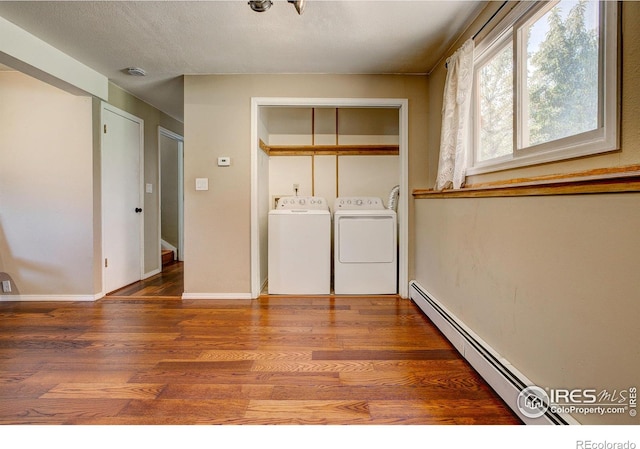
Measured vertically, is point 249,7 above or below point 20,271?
above

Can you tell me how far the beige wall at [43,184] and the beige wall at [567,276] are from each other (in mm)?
3350

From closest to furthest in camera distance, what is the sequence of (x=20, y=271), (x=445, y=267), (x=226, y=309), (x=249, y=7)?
(x=249, y=7), (x=445, y=267), (x=226, y=309), (x=20, y=271)

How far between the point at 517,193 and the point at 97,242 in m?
3.46

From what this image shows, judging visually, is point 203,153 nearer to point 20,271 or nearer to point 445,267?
A: point 20,271

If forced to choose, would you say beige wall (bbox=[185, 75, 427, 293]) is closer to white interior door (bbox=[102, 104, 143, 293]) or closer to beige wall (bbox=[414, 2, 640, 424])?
white interior door (bbox=[102, 104, 143, 293])

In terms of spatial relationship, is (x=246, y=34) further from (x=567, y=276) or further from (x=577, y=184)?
(x=567, y=276)

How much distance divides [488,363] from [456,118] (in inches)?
61.3

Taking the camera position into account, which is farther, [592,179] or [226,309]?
[226,309]

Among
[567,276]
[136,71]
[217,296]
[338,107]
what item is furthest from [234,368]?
[136,71]

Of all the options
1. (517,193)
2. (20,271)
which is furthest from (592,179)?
(20,271)

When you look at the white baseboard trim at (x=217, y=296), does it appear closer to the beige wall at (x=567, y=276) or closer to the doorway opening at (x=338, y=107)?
the doorway opening at (x=338, y=107)

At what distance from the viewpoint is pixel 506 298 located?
1.52 metres

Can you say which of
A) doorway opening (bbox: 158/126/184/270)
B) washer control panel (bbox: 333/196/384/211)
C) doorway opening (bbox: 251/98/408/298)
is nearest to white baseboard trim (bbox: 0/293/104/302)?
doorway opening (bbox: 251/98/408/298)

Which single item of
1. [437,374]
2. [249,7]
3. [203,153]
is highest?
[249,7]
